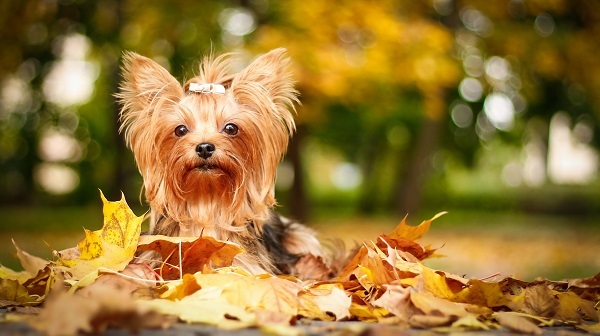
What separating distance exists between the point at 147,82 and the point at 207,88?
32 cm

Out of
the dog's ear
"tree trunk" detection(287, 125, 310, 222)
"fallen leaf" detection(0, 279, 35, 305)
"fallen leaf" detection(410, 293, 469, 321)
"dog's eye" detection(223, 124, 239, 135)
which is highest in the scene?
the dog's ear

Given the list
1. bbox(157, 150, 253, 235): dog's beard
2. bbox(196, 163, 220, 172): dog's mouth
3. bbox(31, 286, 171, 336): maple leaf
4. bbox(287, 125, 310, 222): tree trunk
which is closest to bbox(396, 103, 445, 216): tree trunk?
bbox(287, 125, 310, 222): tree trunk

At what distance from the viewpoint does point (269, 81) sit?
11.8ft

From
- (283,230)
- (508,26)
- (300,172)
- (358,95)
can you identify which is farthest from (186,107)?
(508,26)

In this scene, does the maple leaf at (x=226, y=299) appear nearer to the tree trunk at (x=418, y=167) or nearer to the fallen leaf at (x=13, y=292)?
the fallen leaf at (x=13, y=292)

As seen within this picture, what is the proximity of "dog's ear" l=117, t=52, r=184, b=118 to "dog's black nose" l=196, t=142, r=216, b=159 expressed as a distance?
1.11 ft

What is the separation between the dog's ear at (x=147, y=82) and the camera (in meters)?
3.47

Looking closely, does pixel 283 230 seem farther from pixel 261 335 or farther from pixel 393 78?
pixel 393 78

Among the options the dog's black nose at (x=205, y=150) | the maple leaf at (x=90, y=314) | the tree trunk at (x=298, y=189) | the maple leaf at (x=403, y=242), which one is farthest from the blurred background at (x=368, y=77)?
the maple leaf at (x=90, y=314)

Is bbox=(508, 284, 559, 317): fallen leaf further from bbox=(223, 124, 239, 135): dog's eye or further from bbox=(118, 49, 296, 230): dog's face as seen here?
bbox=(223, 124, 239, 135): dog's eye

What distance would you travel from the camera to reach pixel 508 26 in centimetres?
1252

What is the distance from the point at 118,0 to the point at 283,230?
870cm

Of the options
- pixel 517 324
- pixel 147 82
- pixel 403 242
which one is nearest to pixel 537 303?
pixel 517 324

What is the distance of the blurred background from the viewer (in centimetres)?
930
